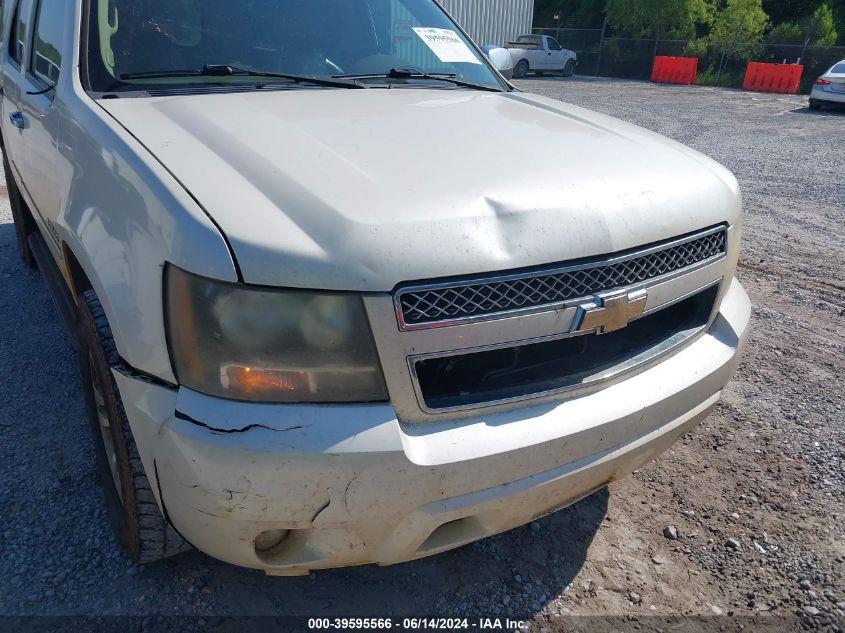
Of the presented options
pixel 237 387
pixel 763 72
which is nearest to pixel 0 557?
pixel 237 387

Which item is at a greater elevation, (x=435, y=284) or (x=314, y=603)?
(x=435, y=284)

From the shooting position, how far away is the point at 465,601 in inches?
83.8

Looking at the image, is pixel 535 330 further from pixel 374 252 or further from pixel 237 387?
pixel 237 387

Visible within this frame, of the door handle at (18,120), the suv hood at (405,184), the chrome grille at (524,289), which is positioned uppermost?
the suv hood at (405,184)

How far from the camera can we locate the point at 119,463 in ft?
6.40

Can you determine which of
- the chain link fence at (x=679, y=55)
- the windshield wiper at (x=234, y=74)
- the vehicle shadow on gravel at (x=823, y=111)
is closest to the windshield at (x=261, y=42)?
the windshield wiper at (x=234, y=74)

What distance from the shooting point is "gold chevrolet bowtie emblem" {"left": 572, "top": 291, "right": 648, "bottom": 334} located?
1712mm

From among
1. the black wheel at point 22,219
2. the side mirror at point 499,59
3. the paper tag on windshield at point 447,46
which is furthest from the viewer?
the black wheel at point 22,219

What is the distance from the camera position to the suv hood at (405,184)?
1533 millimetres

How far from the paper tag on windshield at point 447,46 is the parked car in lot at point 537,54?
76.1ft

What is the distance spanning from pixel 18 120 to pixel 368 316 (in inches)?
93.1

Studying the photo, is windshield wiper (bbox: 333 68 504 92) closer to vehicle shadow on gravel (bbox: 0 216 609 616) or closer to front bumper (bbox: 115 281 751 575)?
front bumper (bbox: 115 281 751 575)

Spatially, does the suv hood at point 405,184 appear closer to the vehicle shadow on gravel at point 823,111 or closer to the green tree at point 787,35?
the vehicle shadow on gravel at point 823,111

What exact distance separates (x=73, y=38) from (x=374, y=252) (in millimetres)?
1765
